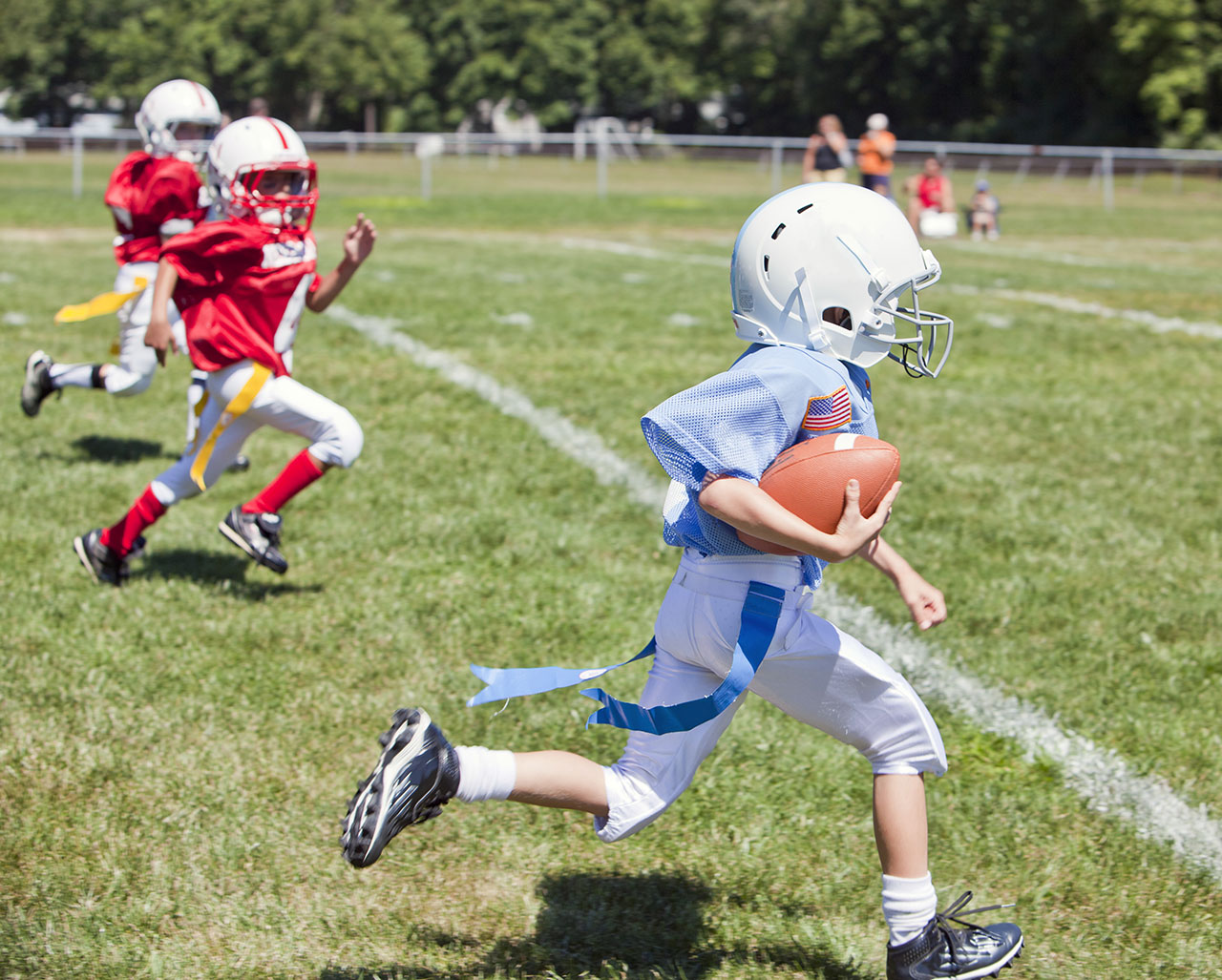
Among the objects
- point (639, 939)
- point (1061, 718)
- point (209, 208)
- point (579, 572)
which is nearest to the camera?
point (639, 939)

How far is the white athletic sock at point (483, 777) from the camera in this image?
8.18 feet

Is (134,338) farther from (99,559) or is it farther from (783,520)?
(783,520)

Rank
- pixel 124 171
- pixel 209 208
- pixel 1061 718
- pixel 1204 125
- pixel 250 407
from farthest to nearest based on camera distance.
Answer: pixel 1204 125 → pixel 124 171 → pixel 209 208 → pixel 250 407 → pixel 1061 718

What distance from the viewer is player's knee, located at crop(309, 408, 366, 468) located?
454 centimetres

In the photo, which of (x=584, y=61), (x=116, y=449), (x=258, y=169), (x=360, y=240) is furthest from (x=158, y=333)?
(x=584, y=61)

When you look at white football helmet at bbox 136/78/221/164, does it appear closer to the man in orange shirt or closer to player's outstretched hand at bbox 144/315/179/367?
player's outstretched hand at bbox 144/315/179/367

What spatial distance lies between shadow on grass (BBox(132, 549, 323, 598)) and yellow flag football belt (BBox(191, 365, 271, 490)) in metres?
0.37

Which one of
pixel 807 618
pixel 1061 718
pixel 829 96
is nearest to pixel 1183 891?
pixel 1061 718

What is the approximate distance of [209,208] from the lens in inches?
243

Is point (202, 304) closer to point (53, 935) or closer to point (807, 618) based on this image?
point (53, 935)

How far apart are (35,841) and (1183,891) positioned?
260 cm

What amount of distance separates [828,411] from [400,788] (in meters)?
1.07

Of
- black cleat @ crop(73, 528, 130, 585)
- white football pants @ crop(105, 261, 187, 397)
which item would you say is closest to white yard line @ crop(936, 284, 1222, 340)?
white football pants @ crop(105, 261, 187, 397)

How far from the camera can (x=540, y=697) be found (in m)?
3.84
